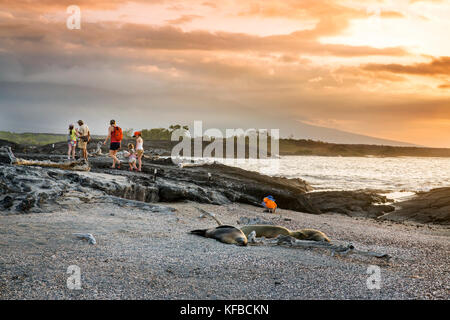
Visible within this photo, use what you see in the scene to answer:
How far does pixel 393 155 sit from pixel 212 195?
5704 inches

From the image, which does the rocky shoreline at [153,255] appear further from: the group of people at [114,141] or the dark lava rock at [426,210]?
the group of people at [114,141]

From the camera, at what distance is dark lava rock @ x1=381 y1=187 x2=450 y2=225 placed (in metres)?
19.6

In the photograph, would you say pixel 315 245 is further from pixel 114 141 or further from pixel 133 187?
pixel 114 141

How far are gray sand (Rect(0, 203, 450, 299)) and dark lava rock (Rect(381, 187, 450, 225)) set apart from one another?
9.64 m

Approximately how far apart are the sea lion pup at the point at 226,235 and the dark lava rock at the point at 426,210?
13249mm

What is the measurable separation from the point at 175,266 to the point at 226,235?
256 cm

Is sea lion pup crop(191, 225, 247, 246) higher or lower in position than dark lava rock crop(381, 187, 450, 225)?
higher

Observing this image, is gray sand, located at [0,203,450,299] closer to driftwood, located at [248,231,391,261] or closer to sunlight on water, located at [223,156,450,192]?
driftwood, located at [248,231,391,261]

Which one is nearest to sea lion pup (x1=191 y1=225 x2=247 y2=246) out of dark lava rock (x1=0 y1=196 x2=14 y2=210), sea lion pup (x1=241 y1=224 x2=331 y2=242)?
sea lion pup (x1=241 y1=224 x2=331 y2=242)

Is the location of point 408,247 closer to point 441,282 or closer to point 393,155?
point 441,282

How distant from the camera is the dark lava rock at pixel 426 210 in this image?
64.2 feet

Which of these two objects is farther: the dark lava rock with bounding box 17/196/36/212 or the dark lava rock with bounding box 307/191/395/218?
the dark lava rock with bounding box 307/191/395/218

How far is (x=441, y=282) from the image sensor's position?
6.96 meters
